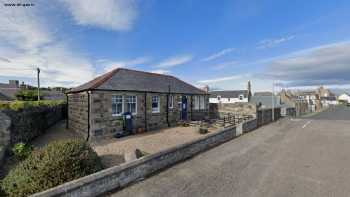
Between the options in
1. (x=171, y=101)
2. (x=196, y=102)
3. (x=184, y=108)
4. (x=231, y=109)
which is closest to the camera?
(x=171, y=101)

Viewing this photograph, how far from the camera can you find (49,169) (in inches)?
185

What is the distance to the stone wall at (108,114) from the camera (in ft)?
37.1

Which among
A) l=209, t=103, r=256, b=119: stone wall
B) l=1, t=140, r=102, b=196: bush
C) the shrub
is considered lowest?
the shrub

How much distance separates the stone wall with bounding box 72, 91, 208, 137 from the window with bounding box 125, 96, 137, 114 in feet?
0.72

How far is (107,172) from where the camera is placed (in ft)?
16.3

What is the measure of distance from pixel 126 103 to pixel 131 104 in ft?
1.48

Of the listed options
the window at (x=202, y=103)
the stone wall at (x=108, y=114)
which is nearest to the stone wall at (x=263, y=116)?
the window at (x=202, y=103)

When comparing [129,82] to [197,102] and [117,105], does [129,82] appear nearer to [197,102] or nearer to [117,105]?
[117,105]

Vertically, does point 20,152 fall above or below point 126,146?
above

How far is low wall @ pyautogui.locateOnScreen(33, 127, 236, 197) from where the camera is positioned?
4301 mm

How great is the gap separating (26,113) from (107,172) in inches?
355

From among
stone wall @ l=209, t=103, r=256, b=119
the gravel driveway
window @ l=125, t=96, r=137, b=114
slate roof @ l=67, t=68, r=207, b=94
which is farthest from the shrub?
stone wall @ l=209, t=103, r=256, b=119

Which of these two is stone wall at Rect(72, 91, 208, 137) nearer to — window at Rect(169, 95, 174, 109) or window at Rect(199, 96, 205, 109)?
window at Rect(169, 95, 174, 109)

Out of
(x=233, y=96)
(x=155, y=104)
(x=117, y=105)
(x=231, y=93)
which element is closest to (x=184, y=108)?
(x=155, y=104)
